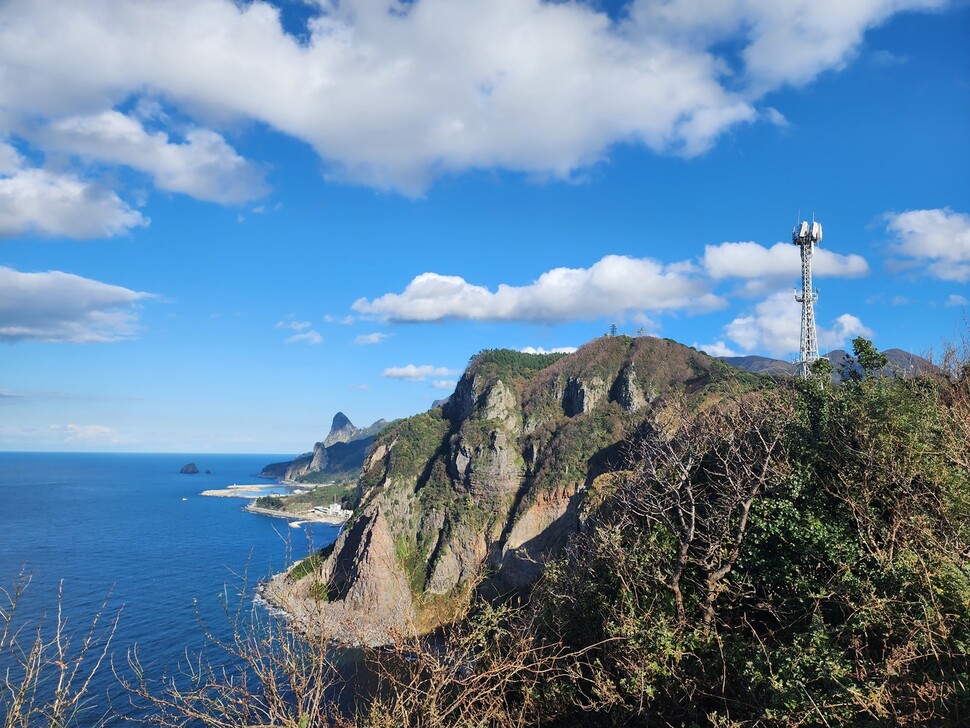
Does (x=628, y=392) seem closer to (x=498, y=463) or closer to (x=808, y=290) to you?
(x=498, y=463)

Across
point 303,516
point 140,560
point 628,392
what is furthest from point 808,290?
point 303,516

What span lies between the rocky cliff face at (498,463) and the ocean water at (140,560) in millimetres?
12339

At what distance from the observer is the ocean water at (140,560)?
4450cm

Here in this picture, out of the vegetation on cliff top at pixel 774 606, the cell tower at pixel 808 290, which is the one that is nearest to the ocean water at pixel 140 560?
the vegetation on cliff top at pixel 774 606

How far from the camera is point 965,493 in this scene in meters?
11.4

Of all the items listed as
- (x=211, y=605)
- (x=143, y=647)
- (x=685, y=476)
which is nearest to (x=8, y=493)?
(x=211, y=605)

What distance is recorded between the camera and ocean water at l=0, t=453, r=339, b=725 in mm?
44500

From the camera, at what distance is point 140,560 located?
75125mm

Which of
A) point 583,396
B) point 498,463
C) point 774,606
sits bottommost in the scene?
point 498,463

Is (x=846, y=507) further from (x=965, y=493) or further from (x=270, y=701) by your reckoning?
(x=270, y=701)

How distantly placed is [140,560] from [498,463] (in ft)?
168

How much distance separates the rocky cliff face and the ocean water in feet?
40.5

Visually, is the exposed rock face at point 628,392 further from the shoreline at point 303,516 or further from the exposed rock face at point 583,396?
the shoreline at point 303,516

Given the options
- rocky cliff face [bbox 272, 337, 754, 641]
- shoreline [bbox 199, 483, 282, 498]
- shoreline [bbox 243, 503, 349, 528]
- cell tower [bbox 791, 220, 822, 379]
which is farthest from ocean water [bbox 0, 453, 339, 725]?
cell tower [bbox 791, 220, 822, 379]
